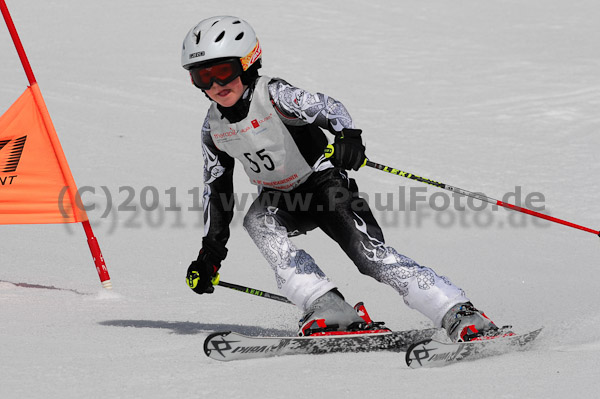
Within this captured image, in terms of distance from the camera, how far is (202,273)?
17.4ft

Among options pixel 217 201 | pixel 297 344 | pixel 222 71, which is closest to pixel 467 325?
pixel 297 344

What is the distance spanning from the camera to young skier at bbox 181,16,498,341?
480cm

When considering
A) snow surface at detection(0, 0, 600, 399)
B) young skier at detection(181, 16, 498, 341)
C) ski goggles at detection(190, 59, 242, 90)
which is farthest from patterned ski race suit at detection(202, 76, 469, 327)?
snow surface at detection(0, 0, 600, 399)

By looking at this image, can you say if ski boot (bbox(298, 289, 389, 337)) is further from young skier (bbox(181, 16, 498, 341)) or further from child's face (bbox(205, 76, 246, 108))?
child's face (bbox(205, 76, 246, 108))

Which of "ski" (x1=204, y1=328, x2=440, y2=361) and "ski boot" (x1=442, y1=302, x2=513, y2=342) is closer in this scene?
"ski" (x1=204, y1=328, x2=440, y2=361)

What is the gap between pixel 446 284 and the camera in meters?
4.81

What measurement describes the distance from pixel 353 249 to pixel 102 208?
522cm

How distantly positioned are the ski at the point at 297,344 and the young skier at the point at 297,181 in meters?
0.17

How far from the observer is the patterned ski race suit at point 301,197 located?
488 centimetres

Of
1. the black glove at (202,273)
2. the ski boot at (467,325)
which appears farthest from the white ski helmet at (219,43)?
the ski boot at (467,325)

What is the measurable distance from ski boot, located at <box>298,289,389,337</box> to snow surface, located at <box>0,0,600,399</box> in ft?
1.22

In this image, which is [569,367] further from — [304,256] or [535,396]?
[304,256]

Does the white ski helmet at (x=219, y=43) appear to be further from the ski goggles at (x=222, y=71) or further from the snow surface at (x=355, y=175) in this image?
the snow surface at (x=355, y=175)

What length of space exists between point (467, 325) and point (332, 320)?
78 centimetres
